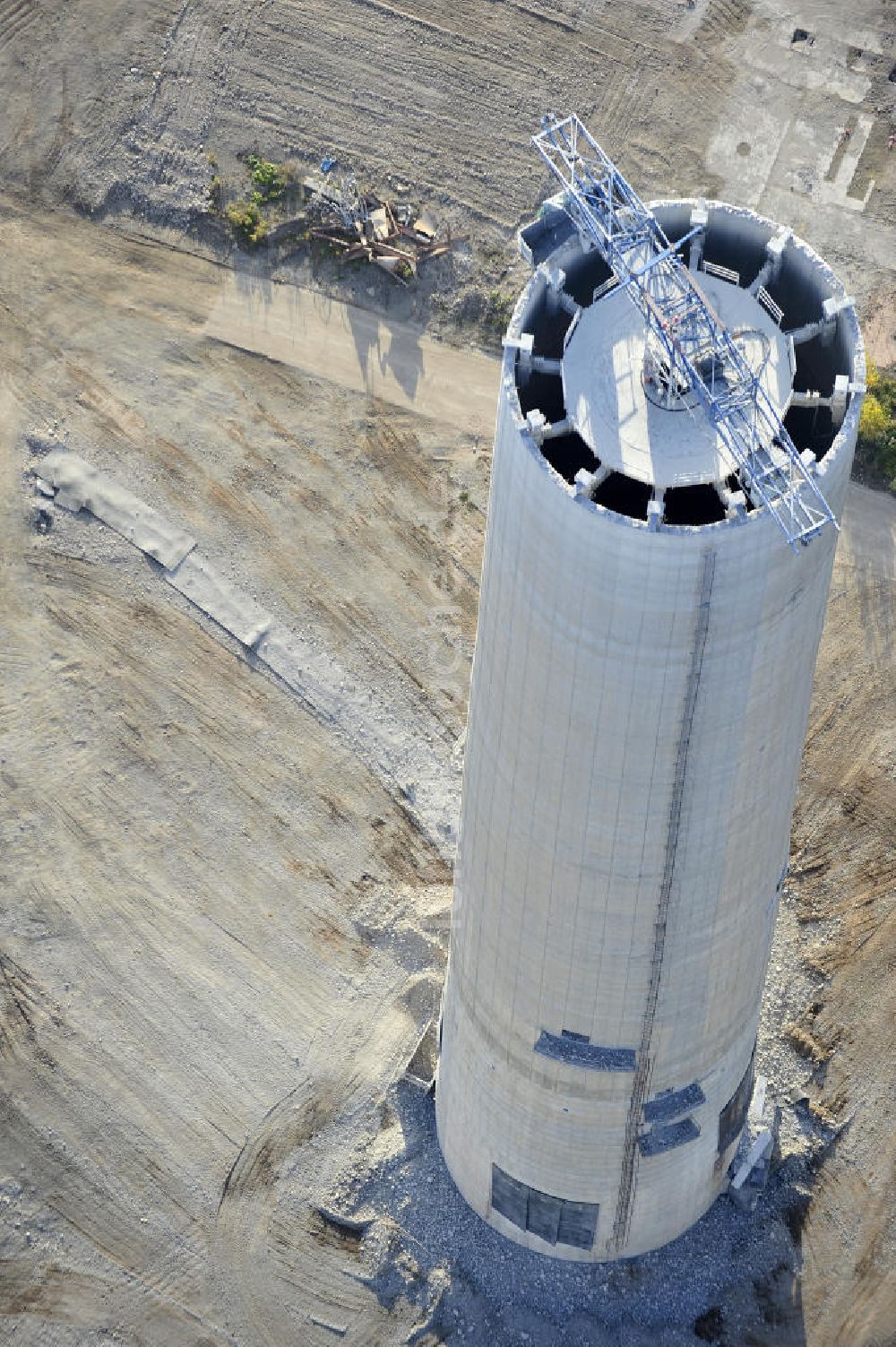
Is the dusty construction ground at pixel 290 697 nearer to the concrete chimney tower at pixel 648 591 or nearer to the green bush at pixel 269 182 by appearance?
the green bush at pixel 269 182

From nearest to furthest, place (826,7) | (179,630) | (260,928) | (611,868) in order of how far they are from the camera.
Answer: (611,868)
(260,928)
(179,630)
(826,7)

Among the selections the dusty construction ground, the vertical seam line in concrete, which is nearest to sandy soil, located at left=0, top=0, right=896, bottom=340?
the dusty construction ground

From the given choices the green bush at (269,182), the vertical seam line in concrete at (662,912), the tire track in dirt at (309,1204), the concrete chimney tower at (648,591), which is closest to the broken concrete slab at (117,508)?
the green bush at (269,182)

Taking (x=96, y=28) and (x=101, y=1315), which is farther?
(x=96, y=28)

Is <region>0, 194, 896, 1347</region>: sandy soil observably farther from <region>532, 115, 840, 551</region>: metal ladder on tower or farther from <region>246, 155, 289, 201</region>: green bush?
<region>532, 115, 840, 551</region>: metal ladder on tower

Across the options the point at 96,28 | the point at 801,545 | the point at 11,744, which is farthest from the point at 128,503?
the point at 801,545

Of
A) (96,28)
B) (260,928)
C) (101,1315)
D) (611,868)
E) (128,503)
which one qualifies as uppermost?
(611,868)

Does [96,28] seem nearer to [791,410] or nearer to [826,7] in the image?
[826,7]
